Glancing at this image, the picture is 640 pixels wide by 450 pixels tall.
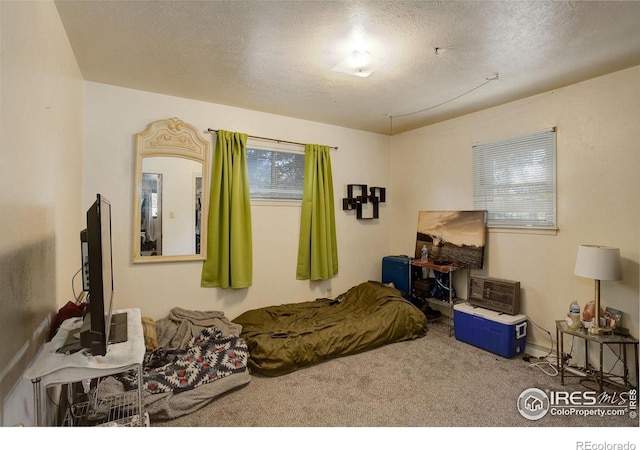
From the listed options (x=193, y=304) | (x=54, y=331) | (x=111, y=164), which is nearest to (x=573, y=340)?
(x=193, y=304)

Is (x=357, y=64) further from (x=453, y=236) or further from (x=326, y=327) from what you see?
(x=326, y=327)

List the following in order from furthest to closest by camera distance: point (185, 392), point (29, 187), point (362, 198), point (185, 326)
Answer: point (362, 198), point (185, 326), point (185, 392), point (29, 187)

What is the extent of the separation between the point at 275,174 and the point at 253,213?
0.53 meters

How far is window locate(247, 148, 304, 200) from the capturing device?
3.55m

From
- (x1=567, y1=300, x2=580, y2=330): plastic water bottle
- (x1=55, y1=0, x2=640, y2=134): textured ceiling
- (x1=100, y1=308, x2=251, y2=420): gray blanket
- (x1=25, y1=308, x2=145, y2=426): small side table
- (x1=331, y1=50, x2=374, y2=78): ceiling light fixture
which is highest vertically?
(x1=55, y1=0, x2=640, y2=134): textured ceiling

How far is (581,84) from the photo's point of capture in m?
2.65

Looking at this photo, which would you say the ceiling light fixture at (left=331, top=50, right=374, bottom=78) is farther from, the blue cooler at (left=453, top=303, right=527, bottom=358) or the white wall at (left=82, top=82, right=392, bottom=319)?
the blue cooler at (left=453, top=303, right=527, bottom=358)

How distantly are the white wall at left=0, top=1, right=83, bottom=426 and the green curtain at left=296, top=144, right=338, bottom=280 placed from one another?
2272 mm

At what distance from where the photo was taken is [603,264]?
231 centimetres

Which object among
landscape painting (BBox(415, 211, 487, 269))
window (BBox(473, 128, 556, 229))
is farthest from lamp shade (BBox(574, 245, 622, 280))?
landscape painting (BBox(415, 211, 487, 269))

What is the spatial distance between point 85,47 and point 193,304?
229 centimetres

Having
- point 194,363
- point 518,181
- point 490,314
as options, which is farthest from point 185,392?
point 518,181

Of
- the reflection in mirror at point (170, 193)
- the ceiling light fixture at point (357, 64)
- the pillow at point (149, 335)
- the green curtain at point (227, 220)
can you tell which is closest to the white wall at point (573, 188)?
the ceiling light fixture at point (357, 64)

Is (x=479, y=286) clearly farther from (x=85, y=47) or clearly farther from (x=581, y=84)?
(x=85, y=47)
